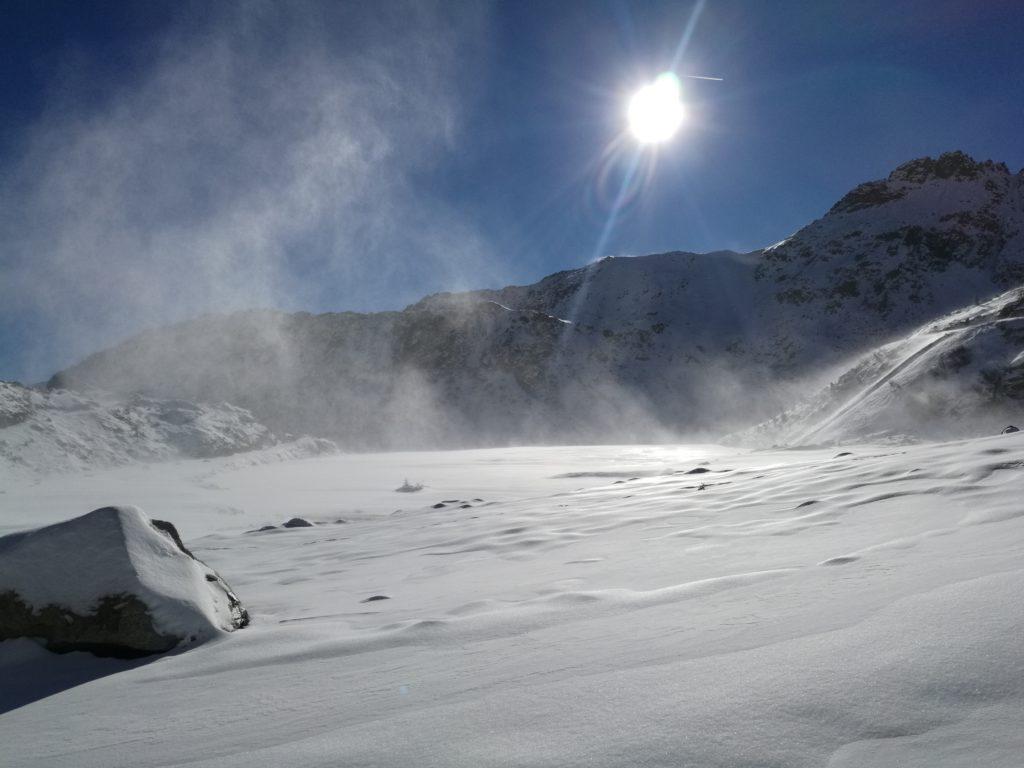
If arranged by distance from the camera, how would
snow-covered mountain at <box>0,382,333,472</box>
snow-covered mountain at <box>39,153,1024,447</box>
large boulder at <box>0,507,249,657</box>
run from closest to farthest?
large boulder at <box>0,507,249,657</box> → snow-covered mountain at <box>0,382,333,472</box> → snow-covered mountain at <box>39,153,1024,447</box>

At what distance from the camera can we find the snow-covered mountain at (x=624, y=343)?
4003 cm

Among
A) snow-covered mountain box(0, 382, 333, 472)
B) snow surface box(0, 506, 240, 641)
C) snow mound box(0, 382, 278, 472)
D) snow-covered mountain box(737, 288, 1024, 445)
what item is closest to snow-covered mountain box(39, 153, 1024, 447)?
snow-covered mountain box(0, 382, 333, 472)

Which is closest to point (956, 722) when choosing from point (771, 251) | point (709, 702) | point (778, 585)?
point (709, 702)

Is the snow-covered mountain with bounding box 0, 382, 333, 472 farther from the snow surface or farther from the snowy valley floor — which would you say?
the snowy valley floor

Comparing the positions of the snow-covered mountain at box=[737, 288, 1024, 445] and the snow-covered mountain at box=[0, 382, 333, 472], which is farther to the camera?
the snow-covered mountain at box=[0, 382, 333, 472]

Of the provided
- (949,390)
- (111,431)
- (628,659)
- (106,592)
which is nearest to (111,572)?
(106,592)

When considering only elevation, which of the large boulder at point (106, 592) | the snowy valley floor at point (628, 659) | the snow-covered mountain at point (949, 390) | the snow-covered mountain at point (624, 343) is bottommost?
the snowy valley floor at point (628, 659)

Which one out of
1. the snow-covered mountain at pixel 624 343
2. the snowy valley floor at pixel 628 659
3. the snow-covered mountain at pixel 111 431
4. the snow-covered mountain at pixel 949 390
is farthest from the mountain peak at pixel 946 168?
Result: the snowy valley floor at pixel 628 659

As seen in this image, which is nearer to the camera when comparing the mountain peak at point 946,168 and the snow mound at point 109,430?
the snow mound at point 109,430

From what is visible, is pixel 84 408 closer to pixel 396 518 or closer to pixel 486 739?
pixel 396 518

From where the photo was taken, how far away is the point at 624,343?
156 ft

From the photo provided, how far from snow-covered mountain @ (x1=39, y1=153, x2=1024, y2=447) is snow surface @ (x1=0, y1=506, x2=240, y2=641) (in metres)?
34.3

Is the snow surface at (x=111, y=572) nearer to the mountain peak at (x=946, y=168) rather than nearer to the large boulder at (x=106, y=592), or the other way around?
the large boulder at (x=106, y=592)

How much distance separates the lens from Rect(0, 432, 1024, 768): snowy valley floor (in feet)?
3.67
